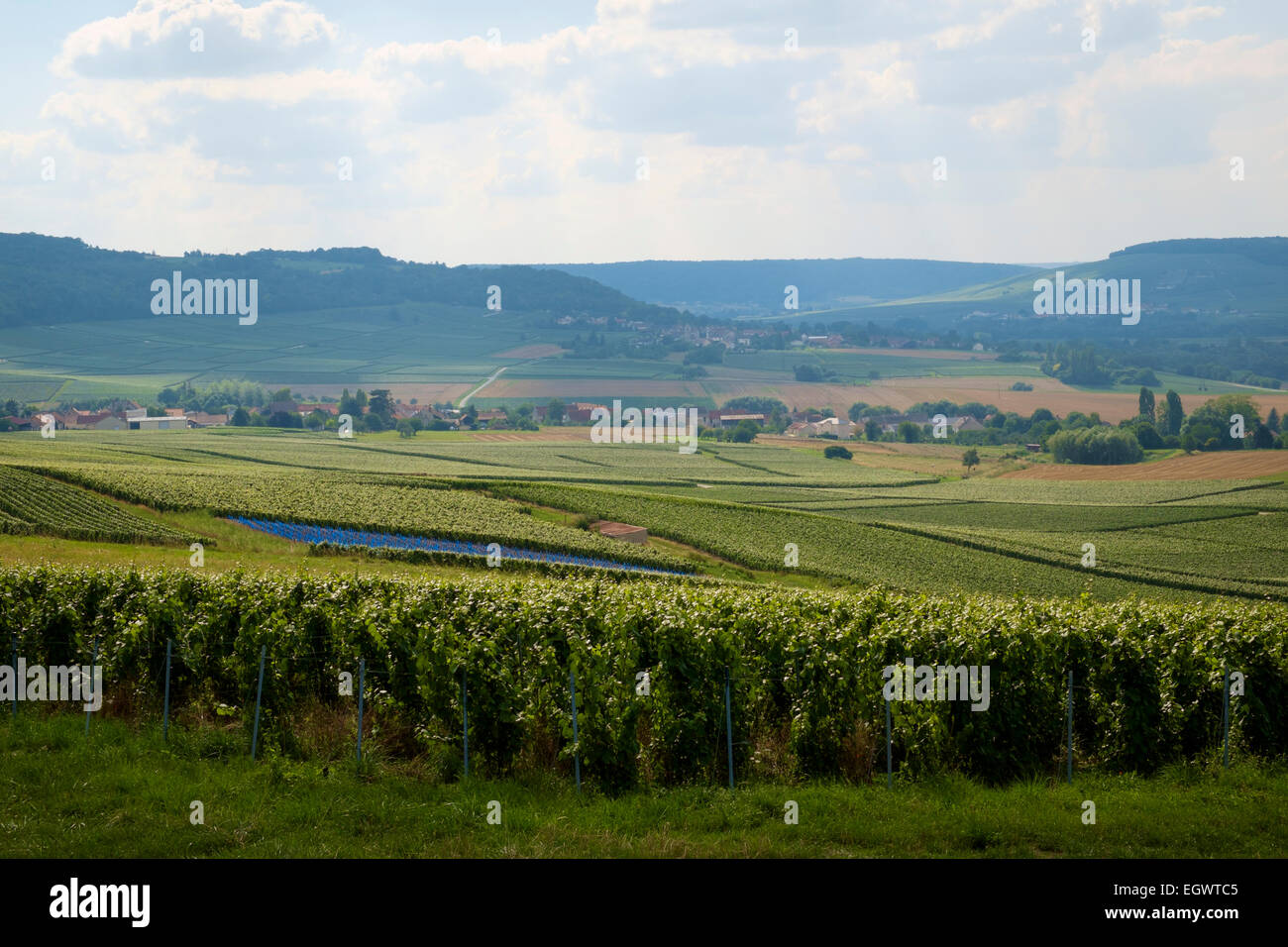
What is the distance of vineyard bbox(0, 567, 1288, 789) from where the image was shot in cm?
1460

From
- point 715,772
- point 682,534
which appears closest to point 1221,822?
point 715,772

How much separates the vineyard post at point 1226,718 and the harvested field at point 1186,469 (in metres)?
89.5

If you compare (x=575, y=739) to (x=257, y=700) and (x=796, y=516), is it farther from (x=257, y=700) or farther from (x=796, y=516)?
(x=796, y=516)

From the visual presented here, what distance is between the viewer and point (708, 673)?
15.1 metres

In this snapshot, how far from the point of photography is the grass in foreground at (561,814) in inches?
447

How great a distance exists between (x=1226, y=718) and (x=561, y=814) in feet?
30.3

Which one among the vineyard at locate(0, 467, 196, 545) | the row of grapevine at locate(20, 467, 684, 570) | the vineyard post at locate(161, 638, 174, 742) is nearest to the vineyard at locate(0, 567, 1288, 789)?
the vineyard post at locate(161, 638, 174, 742)

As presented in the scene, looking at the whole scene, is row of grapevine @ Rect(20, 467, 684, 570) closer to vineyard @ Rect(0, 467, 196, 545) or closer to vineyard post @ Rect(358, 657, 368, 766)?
vineyard @ Rect(0, 467, 196, 545)

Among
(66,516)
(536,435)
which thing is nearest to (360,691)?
(66,516)

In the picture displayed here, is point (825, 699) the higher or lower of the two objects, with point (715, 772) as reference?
higher

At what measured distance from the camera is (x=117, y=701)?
16.7m

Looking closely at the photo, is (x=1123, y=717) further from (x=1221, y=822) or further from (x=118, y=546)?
(x=118, y=546)

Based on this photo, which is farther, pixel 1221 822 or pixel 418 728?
pixel 418 728

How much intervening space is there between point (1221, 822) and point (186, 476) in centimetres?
6262
